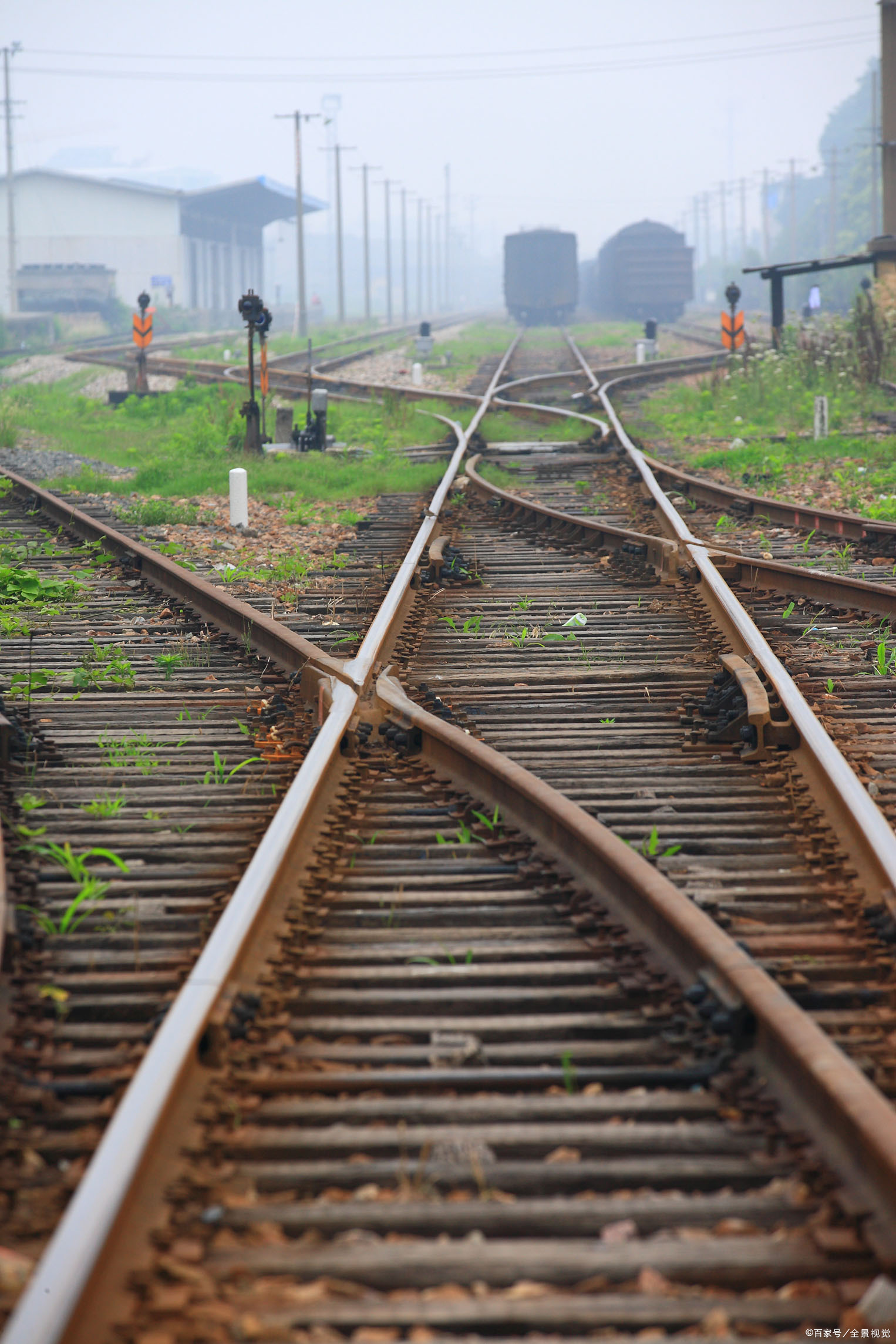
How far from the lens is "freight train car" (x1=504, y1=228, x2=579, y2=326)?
2237 inches

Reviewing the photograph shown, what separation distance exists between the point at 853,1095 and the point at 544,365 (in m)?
30.5

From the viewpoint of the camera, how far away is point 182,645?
715cm

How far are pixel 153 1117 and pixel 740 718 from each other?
3335mm

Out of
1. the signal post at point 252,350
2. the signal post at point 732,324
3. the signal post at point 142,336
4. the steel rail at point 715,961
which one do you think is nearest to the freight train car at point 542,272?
the signal post at point 732,324

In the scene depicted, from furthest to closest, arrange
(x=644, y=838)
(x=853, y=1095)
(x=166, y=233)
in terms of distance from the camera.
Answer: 1. (x=166, y=233)
2. (x=644, y=838)
3. (x=853, y=1095)

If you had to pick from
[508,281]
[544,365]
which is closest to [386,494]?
[544,365]

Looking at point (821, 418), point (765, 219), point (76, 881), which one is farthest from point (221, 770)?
point (765, 219)

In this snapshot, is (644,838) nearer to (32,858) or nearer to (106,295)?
(32,858)

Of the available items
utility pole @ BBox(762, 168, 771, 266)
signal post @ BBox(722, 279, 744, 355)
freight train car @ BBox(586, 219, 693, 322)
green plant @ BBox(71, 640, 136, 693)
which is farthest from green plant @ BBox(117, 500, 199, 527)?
utility pole @ BBox(762, 168, 771, 266)

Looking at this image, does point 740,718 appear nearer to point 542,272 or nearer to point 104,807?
point 104,807

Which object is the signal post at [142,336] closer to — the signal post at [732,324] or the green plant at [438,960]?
the signal post at [732,324]

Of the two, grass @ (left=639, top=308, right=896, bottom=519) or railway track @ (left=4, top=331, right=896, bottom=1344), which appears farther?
grass @ (left=639, top=308, right=896, bottom=519)

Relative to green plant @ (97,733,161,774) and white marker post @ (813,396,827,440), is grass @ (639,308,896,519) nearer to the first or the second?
white marker post @ (813,396,827,440)

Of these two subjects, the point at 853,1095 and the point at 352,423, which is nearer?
the point at 853,1095
